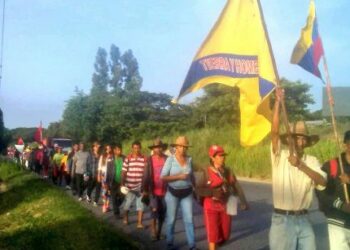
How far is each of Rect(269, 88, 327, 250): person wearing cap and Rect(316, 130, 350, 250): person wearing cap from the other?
0.11 m

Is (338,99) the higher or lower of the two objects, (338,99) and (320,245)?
the higher

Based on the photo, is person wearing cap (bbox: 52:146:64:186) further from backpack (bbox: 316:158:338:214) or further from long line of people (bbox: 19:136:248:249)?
backpack (bbox: 316:158:338:214)

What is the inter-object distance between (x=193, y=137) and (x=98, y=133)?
16.3m

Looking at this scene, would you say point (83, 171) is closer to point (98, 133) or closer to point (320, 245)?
point (320, 245)

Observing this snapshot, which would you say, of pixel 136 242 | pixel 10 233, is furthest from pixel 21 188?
pixel 136 242

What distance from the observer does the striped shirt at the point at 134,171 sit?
1136 cm

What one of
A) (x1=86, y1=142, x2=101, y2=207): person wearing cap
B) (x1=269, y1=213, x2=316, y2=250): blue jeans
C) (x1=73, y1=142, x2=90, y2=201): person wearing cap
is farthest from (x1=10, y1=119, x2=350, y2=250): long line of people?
(x1=73, y1=142, x2=90, y2=201): person wearing cap

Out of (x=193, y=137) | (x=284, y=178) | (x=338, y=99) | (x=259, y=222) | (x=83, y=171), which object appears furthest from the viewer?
(x=193, y=137)

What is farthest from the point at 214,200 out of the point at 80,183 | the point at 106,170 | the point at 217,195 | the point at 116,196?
the point at 80,183

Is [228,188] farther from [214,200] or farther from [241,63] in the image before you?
[241,63]

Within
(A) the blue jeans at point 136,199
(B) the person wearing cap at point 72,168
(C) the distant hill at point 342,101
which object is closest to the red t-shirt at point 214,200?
(C) the distant hill at point 342,101

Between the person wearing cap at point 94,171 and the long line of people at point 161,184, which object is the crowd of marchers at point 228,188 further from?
the person wearing cap at point 94,171

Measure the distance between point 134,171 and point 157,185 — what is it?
136 cm

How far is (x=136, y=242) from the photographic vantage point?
32.1ft
